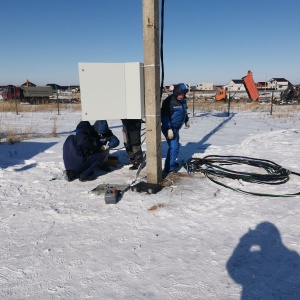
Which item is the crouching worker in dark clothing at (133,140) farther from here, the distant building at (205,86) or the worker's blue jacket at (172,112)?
the distant building at (205,86)

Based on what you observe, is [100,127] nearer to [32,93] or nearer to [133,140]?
[133,140]

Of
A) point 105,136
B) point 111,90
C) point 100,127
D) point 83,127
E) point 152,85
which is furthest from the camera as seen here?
point 105,136

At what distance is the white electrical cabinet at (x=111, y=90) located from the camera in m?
4.29

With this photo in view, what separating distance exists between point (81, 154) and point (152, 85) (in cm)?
177

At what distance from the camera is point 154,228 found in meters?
3.28

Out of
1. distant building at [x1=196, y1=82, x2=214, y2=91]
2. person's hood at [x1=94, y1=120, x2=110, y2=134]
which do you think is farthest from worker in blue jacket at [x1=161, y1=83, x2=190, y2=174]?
distant building at [x1=196, y1=82, x2=214, y2=91]

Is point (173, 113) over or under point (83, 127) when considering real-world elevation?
over

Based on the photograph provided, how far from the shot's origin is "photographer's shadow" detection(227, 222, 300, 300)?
88.1 inches

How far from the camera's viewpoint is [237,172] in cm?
512

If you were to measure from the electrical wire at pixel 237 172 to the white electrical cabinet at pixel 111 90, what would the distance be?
176 cm

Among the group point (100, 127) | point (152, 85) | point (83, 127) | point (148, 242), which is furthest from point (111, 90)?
point (148, 242)

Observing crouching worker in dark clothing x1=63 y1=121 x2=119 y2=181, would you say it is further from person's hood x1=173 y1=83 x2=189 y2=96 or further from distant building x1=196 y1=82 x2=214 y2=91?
distant building x1=196 y1=82 x2=214 y2=91

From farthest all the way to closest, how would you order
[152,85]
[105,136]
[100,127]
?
[105,136] → [100,127] → [152,85]

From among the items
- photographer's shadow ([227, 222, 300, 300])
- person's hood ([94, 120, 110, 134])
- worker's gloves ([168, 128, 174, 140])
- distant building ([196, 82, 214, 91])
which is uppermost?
distant building ([196, 82, 214, 91])
